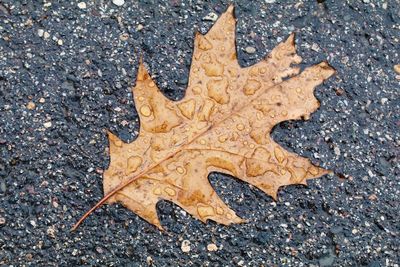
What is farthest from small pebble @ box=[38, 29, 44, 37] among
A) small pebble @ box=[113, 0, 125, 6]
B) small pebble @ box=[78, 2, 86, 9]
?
small pebble @ box=[113, 0, 125, 6]

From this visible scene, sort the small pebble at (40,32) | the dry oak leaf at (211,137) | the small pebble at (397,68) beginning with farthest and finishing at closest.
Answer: the small pebble at (397,68) < the small pebble at (40,32) < the dry oak leaf at (211,137)

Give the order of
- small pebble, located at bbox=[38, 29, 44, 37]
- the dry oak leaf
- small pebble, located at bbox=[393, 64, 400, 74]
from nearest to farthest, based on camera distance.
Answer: the dry oak leaf → small pebble, located at bbox=[38, 29, 44, 37] → small pebble, located at bbox=[393, 64, 400, 74]

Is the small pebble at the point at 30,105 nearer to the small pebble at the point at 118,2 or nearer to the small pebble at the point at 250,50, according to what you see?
the small pebble at the point at 118,2

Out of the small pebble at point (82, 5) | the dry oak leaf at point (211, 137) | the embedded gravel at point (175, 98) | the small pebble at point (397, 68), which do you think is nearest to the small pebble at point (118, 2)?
the embedded gravel at point (175, 98)

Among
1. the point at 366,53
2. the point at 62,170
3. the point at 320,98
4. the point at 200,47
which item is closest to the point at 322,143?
the point at 320,98

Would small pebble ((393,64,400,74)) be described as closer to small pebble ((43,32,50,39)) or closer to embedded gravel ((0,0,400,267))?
embedded gravel ((0,0,400,267))

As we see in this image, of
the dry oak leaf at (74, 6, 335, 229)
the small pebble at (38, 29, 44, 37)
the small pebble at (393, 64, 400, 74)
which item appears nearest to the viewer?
the dry oak leaf at (74, 6, 335, 229)

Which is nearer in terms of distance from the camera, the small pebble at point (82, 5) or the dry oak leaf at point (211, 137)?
the dry oak leaf at point (211, 137)
